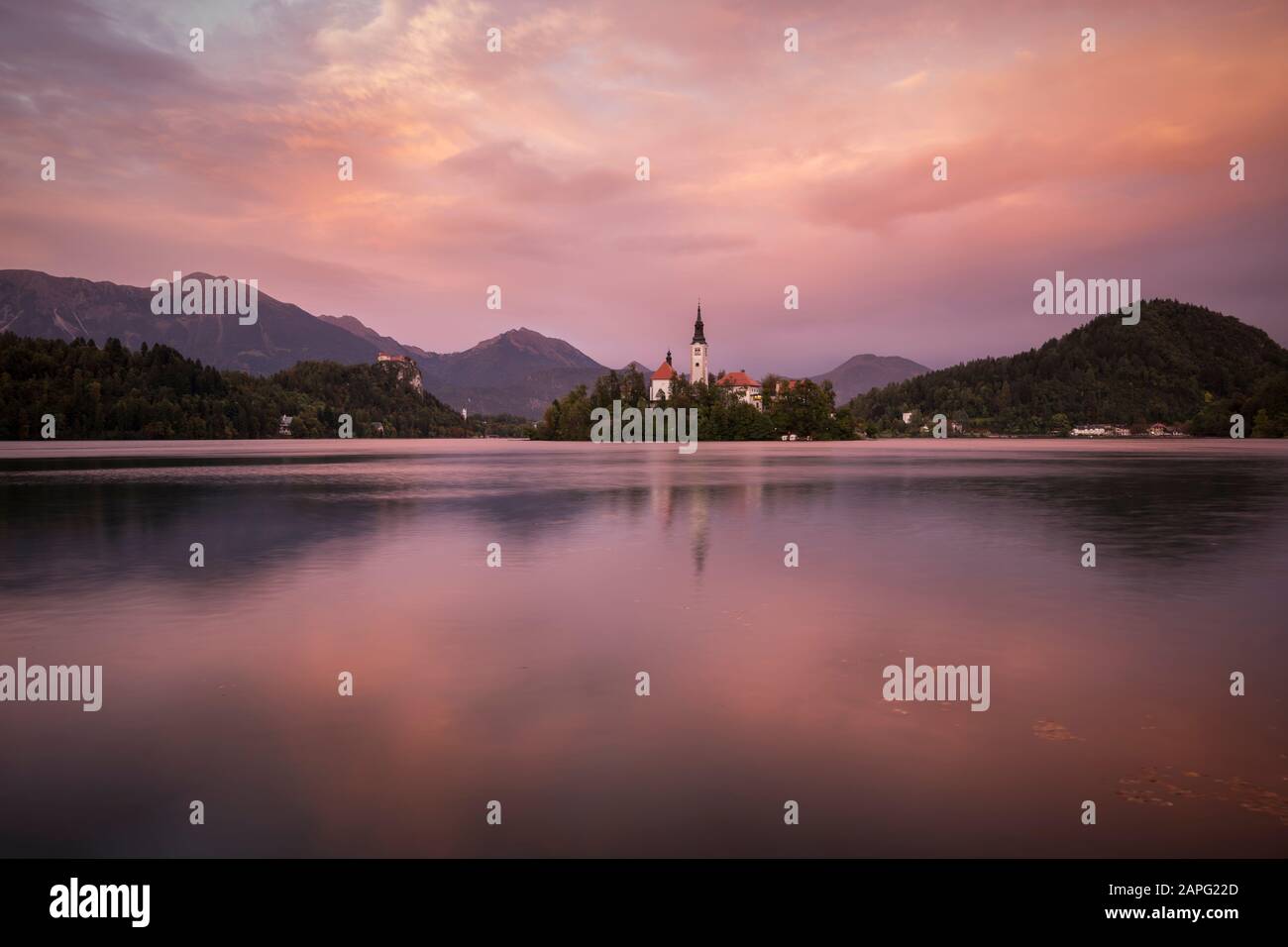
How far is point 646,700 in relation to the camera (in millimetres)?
10422

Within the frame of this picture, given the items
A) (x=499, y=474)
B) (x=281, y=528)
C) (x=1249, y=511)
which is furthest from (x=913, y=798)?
(x=499, y=474)

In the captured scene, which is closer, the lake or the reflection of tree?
the lake

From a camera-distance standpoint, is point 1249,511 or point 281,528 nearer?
point 281,528

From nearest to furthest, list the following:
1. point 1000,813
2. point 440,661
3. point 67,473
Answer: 1. point 1000,813
2. point 440,661
3. point 67,473

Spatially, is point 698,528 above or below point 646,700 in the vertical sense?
above

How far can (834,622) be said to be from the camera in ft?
48.9

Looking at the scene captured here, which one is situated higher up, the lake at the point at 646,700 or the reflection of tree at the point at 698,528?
the reflection of tree at the point at 698,528

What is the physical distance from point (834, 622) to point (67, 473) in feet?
241

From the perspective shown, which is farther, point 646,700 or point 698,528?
point 698,528

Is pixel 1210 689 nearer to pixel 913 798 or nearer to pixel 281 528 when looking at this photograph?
pixel 913 798

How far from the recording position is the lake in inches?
277

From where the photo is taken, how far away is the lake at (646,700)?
7.05 m

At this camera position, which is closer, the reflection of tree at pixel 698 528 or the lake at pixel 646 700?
the lake at pixel 646 700
